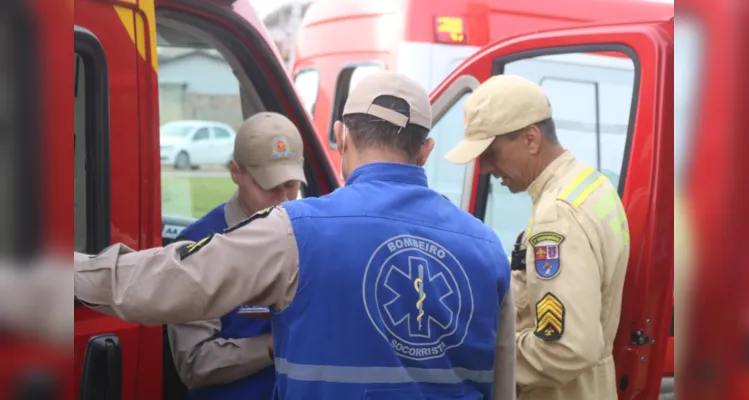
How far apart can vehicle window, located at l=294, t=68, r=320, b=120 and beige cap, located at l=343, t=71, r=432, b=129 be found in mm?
5258

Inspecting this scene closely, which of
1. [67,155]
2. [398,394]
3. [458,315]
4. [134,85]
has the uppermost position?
[134,85]

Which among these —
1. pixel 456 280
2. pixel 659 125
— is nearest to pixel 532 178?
pixel 659 125

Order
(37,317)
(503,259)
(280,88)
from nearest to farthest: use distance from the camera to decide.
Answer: (37,317), (503,259), (280,88)

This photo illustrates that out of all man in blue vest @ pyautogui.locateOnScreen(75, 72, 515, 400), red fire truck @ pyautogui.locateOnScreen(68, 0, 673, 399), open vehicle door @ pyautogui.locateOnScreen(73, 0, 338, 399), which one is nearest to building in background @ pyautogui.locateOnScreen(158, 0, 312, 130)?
red fire truck @ pyautogui.locateOnScreen(68, 0, 673, 399)

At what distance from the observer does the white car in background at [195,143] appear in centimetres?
1689

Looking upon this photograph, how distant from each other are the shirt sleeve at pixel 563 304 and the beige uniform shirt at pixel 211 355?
694 millimetres

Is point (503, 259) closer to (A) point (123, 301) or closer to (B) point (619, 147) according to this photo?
(A) point (123, 301)

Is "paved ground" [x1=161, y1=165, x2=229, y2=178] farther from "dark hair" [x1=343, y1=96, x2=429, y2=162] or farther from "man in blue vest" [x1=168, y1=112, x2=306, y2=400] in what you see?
"dark hair" [x1=343, y1=96, x2=429, y2=162]

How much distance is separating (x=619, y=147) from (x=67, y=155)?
16.3 feet

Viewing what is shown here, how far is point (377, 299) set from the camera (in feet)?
4.98

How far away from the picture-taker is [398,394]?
5.05 ft

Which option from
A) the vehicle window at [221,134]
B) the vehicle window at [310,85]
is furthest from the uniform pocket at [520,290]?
the vehicle window at [221,134]

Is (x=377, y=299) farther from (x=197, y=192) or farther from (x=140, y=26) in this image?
(x=197, y=192)

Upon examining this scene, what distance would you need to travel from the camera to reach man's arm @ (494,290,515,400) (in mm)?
1810
